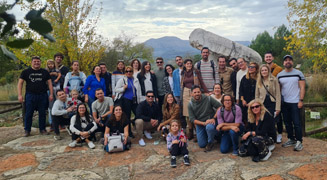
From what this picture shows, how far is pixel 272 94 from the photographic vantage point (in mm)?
4391

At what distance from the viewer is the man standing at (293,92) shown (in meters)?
4.33

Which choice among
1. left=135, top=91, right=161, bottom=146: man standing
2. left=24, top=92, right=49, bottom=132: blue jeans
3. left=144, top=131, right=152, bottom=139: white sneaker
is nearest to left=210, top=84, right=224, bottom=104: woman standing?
left=135, top=91, right=161, bottom=146: man standing

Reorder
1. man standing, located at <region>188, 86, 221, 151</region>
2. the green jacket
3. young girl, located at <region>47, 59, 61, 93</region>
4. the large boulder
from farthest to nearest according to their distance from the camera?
the large boulder < young girl, located at <region>47, 59, 61, 93</region> < the green jacket < man standing, located at <region>188, 86, 221, 151</region>

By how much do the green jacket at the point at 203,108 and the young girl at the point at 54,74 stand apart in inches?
120

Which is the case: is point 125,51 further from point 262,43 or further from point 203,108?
point 203,108

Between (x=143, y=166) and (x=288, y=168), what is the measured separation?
6.85ft

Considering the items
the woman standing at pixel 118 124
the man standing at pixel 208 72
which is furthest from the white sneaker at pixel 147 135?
the man standing at pixel 208 72

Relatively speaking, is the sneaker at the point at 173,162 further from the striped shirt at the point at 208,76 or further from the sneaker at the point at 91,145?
the striped shirt at the point at 208,76

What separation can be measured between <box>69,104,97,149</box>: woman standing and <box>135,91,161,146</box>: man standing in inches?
A: 35.0

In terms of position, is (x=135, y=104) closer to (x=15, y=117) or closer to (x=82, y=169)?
(x=82, y=169)

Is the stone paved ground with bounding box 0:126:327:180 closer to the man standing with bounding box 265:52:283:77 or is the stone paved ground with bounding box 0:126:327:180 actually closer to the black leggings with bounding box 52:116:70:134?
the black leggings with bounding box 52:116:70:134

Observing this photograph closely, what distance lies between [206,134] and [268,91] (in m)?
1.33

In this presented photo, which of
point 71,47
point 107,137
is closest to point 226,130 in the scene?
point 107,137

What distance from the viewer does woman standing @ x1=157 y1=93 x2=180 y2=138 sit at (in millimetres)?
5008
